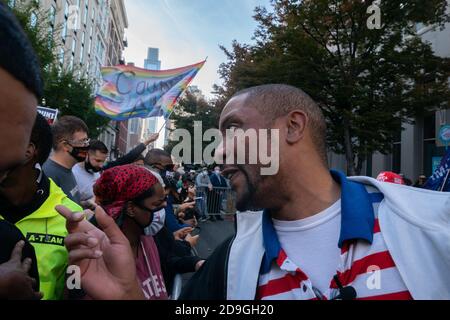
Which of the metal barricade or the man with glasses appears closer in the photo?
the metal barricade

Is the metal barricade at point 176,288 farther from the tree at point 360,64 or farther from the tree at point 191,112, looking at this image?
the tree at point 191,112

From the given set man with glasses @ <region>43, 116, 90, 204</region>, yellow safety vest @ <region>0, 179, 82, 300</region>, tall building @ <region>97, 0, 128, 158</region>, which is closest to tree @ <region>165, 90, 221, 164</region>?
tall building @ <region>97, 0, 128, 158</region>

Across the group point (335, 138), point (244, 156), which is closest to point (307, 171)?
point (244, 156)

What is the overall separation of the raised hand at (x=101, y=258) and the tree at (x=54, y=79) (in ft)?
32.3

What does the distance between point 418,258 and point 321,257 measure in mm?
302

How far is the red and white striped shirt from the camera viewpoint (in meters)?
1.08

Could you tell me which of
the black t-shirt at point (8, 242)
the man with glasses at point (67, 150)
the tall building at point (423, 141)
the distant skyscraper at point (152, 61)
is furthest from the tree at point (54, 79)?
the distant skyscraper at point (152, 61)

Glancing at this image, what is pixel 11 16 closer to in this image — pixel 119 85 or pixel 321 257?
pixel 321 257

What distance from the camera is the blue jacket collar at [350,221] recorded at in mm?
1148

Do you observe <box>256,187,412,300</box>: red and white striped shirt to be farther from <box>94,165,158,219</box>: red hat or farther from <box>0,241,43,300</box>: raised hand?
<box>94,165,158,219</box>: red hat

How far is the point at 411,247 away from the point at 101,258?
1.03m

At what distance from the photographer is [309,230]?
131 cm

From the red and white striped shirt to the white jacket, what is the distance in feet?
0.10

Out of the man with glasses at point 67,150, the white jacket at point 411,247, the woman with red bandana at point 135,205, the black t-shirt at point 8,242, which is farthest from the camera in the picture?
the man with glasses at point 67,150
